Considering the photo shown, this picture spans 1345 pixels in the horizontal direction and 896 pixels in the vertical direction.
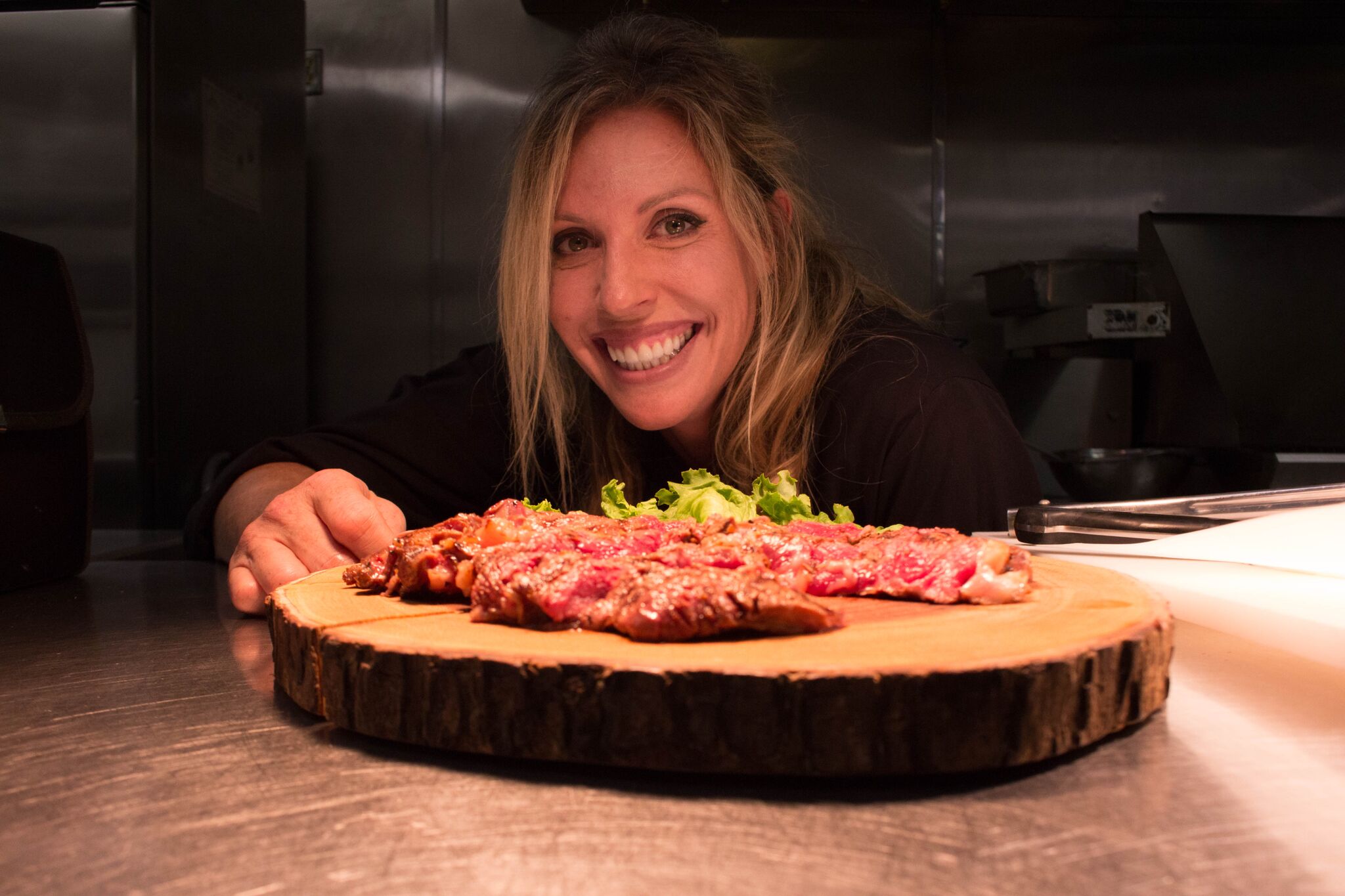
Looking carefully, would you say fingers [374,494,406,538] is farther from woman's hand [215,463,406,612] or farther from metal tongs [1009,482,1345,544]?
metal tongs [1009,482,1345,544]

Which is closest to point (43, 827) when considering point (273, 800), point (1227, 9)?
point (273, 800)

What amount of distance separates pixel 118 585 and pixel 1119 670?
58.1 inches

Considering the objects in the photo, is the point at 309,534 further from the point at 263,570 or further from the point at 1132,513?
the point at 1132,513

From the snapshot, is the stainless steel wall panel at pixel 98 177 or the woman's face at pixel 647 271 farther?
the stainless steel wall panel at pixel 98 177

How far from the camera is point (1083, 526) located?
1346 millimetres

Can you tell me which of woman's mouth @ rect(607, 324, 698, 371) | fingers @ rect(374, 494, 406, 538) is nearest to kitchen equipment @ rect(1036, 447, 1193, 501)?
woman's mouth @ rect(607, 324, 698, 371)

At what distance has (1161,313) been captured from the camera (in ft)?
9.89

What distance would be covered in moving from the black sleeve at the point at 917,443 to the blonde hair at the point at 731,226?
0.22ft

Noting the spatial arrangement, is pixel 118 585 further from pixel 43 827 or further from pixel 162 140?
pixel 162 140

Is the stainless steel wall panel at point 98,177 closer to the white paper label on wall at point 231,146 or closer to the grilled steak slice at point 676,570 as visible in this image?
the white paper label on wall at point 231,146

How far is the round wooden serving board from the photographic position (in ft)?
2.11

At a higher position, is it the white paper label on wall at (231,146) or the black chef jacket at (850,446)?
the white paper label on wall at (231,146)

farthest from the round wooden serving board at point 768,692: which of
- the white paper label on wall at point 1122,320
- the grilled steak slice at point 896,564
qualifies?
the white paper label on wall at point 1122,320

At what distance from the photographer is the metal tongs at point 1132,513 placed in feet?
4.33
